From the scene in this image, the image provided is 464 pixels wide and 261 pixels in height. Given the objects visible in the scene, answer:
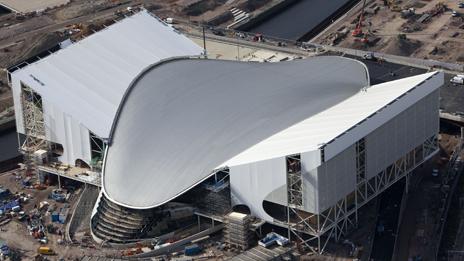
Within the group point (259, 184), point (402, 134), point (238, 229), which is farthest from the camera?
point (402, 134)

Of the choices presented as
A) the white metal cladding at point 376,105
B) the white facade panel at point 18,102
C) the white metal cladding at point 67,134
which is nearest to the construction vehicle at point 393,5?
the white metal cladding at point 376,105

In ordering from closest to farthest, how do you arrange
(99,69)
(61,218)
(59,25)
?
(61,218) < (99,69) < (59,25)

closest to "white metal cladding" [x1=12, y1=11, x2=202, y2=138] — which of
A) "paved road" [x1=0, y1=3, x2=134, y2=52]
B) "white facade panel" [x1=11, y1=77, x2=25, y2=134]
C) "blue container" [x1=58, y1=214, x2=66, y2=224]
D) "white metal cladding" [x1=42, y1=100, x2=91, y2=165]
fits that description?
"white facade panel" [x1=11, y1=77, x2=25, y2=134]

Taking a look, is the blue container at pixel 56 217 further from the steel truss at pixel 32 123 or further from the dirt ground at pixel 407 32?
the dirt ground at pixel 407 32

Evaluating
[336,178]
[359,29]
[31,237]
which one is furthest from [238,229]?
[359,29]

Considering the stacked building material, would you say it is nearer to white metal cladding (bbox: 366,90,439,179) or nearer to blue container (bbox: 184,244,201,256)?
blue container (bbox: 184,244,201,256)

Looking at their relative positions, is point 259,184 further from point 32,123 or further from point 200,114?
point 32,123
